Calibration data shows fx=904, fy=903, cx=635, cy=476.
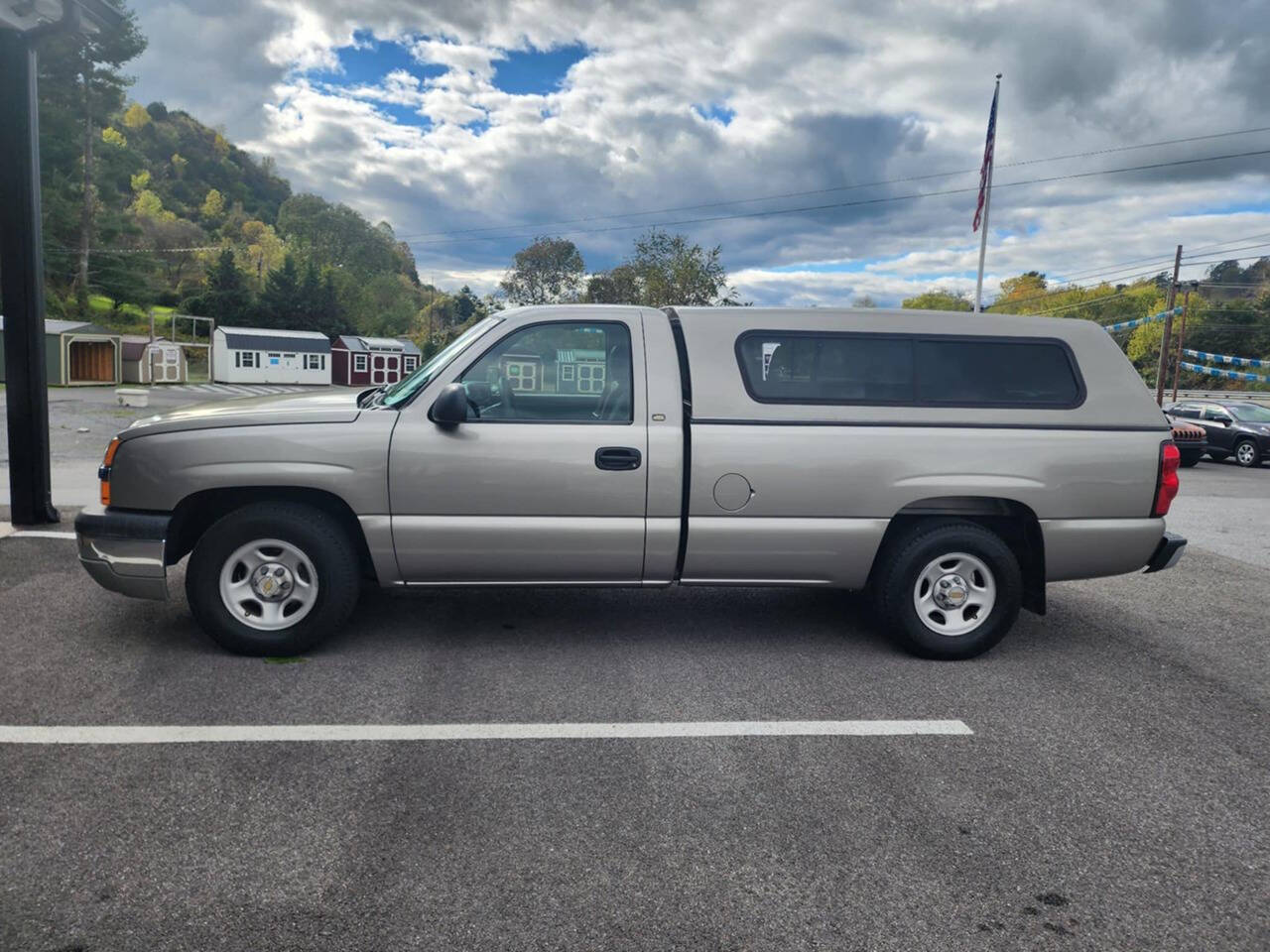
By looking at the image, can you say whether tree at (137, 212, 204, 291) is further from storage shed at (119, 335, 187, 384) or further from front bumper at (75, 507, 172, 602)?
front bumper at (75, 507, 172, 602)

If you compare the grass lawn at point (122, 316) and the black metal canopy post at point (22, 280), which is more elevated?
the grass lawn at point (122, 316)

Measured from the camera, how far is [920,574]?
4992mm

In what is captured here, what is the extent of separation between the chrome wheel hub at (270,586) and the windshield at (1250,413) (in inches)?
887

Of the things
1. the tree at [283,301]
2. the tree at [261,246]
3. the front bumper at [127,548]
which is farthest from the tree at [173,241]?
the front bumper at [127,548]

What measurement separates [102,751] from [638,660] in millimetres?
2532

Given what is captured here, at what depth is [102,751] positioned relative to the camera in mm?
3594

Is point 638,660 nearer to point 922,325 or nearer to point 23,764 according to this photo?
point 922,325

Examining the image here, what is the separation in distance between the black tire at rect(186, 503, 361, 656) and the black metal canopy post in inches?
162

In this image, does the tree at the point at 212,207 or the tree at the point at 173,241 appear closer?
the tree at the point at 173,241

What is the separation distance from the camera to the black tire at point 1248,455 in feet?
66.5

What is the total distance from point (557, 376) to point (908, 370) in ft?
6.36

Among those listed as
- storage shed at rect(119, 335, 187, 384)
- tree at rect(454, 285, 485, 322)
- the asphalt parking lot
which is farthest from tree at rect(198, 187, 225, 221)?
the asphalt parking lot

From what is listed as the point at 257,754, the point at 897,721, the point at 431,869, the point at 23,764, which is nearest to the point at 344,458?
the point at 257,754

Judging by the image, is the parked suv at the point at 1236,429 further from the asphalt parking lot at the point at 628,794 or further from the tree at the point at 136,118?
the tree at the point at 136,118
